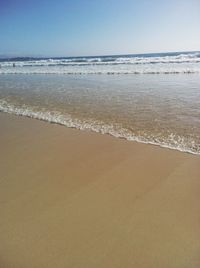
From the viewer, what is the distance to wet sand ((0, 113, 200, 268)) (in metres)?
2.20

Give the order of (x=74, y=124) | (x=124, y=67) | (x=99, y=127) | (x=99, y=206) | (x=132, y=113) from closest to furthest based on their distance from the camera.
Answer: (x=99, y=206)
(x=99, y=127)
(x=74, y=124)
(x=132, y=113)
(x=124, y=67)

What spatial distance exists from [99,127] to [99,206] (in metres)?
2.93

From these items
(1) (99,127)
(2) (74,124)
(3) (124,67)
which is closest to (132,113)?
(1) (99,127)

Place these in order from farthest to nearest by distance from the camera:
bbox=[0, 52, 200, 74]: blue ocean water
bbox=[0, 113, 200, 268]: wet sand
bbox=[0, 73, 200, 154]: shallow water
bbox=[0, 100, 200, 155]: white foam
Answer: bbox=[0, 52, 200, 74]: blue ocean water < bbox=[0, 73, 200, 154]: shallow water < bbox=[0, 100, 200, 155]: white foam < bbox=[0, 113, 200, 268]: wet sand

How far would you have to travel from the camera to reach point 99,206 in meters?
2.84

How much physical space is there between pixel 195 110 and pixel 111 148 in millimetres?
3016

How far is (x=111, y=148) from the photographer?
14.6 ft

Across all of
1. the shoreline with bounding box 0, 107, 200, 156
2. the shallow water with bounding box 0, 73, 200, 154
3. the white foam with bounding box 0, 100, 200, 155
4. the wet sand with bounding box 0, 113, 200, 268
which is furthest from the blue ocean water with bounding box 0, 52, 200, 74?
the wet sand with bounding box 0, 113, 200, 268

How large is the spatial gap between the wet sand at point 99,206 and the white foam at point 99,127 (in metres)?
0.27

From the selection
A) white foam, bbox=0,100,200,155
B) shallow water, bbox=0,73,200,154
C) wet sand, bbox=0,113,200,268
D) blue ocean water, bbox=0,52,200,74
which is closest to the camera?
wet sand, bbox=0,113,200,268

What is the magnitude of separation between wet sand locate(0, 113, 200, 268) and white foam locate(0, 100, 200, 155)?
0.90ft

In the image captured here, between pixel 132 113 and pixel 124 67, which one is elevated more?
pixel 124 67

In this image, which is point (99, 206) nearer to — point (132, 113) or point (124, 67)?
point (132, 113)

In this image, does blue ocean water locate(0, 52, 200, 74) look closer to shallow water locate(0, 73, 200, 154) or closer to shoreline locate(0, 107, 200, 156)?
shallow water locate(0, 73, 200, 154)
